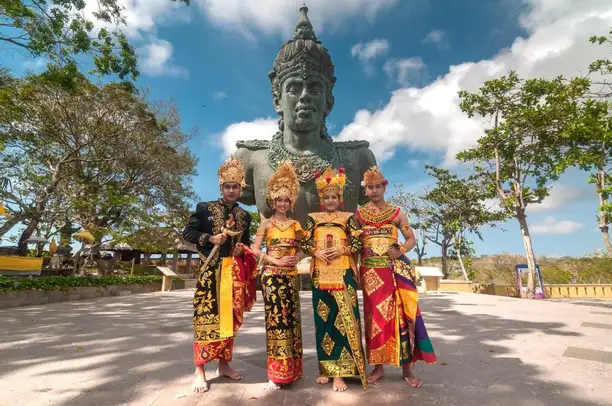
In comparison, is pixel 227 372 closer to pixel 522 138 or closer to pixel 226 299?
pixel 226 299

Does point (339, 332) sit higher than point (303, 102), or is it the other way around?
point (303, 102)

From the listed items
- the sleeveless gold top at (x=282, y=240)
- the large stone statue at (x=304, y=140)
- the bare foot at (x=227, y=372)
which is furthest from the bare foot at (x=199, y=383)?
the large stone statue at (x=304, y=140)

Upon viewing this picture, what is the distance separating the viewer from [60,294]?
28.4 ft

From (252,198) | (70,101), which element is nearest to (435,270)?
(252,198)

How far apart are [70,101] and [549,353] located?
16104 mm

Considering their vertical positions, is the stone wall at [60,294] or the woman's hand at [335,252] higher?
the woman's hand at [335,252]

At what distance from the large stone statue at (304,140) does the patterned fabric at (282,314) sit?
7.79 feet

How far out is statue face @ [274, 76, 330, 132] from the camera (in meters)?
5.24

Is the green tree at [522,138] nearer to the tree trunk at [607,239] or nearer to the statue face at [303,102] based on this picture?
the tree trunk at [607,239]

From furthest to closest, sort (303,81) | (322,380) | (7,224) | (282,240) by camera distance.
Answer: (7,224) < (303,81) < (282,240) < (322,380)

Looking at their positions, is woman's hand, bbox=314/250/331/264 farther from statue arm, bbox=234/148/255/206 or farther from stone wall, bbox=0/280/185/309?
stone wall, bbox=0/280/185/309

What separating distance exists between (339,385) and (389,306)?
68cm

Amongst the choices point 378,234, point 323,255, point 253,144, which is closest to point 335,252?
point 323,255

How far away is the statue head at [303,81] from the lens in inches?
206
